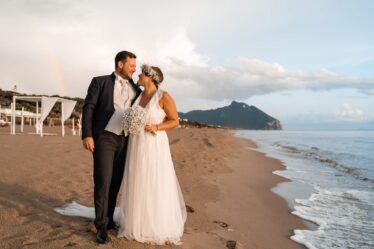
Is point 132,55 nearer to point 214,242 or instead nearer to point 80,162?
point 214,242

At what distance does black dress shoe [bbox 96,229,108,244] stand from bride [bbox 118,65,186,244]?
0.19 m

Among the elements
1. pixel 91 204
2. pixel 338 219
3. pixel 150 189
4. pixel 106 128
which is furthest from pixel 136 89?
pixel 338 219

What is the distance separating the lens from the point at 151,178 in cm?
436

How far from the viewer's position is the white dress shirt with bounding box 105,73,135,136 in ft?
14.6

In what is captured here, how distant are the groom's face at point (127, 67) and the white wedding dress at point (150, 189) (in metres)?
0.40

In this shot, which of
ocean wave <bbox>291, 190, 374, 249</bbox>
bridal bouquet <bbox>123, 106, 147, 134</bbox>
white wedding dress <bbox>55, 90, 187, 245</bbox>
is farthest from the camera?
ocean wave <bbox>291, 190, 374, 249</bbox>

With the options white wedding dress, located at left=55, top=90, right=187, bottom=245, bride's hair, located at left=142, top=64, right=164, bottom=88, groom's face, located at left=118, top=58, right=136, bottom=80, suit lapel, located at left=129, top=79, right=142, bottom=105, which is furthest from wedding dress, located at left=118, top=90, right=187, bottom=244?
groom's face, located at left=118, top=58, right=136, bottom=80

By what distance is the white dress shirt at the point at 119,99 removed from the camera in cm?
445

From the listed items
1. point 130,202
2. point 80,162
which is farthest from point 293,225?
point 80,162

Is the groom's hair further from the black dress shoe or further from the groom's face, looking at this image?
the black dress shoe

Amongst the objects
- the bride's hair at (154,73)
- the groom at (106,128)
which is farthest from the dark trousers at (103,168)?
the bride's hair at (154,73)

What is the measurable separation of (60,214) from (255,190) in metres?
5.14

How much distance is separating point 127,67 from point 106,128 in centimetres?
76

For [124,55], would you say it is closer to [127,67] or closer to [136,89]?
[127,67]
